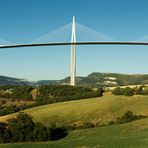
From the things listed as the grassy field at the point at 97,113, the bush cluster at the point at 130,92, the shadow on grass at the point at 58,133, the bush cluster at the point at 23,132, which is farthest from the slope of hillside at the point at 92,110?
the bush cluster at the point at 23,132

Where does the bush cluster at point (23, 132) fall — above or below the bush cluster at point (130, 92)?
below

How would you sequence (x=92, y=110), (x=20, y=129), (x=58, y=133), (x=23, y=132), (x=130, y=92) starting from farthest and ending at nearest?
(x=130, y=92) → (x=92, y=110) → (x=58, y=133) → (x=20, y=129) → (x=23, y=132)

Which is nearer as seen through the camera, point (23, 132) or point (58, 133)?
point (23, 132)

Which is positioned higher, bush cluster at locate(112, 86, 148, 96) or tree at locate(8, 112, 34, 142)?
bush cluster at locate(112, 86, 148, 96)

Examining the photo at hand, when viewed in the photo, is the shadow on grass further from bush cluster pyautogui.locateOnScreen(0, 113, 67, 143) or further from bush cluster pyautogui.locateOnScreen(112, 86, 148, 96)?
bush cluster pyautogui.locateOnScreen(112, 86, 148, 96)

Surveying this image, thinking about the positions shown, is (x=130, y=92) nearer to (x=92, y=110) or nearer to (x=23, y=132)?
(x=92, y=110)

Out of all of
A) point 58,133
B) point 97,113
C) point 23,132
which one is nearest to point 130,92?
point 97,113

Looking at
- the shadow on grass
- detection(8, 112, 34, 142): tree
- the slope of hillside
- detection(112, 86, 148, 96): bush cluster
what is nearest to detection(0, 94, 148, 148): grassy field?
the slope of hillside

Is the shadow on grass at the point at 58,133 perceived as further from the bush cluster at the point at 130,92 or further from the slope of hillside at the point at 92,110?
the bush cluster at the point at 130,92

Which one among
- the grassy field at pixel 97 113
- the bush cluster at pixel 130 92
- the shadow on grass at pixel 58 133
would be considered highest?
the bush cluster at pixel 130 92
